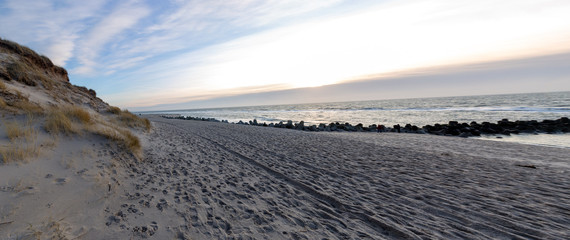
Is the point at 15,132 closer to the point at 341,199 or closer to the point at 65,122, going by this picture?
the point at 65,122

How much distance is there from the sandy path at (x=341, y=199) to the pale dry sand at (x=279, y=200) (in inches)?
0.9

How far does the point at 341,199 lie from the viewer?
4973 mm

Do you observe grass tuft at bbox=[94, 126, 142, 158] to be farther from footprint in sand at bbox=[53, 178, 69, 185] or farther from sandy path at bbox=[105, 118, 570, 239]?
footprint in sand at bbox=[53, 178, 69, 185]

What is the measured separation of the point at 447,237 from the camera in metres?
3.58

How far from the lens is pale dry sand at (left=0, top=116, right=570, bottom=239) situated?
3.44 m

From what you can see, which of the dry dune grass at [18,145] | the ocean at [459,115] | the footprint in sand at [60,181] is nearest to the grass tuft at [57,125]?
the dry dune grass at [18,145]

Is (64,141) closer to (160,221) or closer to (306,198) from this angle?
(160,221)

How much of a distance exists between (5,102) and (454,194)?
12.4m

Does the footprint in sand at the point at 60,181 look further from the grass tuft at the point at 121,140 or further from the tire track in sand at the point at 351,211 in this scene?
the tire track in sand at the point at 351,211

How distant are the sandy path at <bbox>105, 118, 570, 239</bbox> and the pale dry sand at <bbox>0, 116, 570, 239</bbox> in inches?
0.9

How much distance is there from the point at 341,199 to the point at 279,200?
1364mm

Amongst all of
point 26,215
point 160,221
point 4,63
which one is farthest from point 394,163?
point 4,63

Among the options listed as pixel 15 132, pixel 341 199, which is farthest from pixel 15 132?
pixel 341 199

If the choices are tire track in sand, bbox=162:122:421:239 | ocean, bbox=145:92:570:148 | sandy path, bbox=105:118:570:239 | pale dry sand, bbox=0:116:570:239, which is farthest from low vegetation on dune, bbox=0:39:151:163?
ocean, bbox=145:92:570:148
